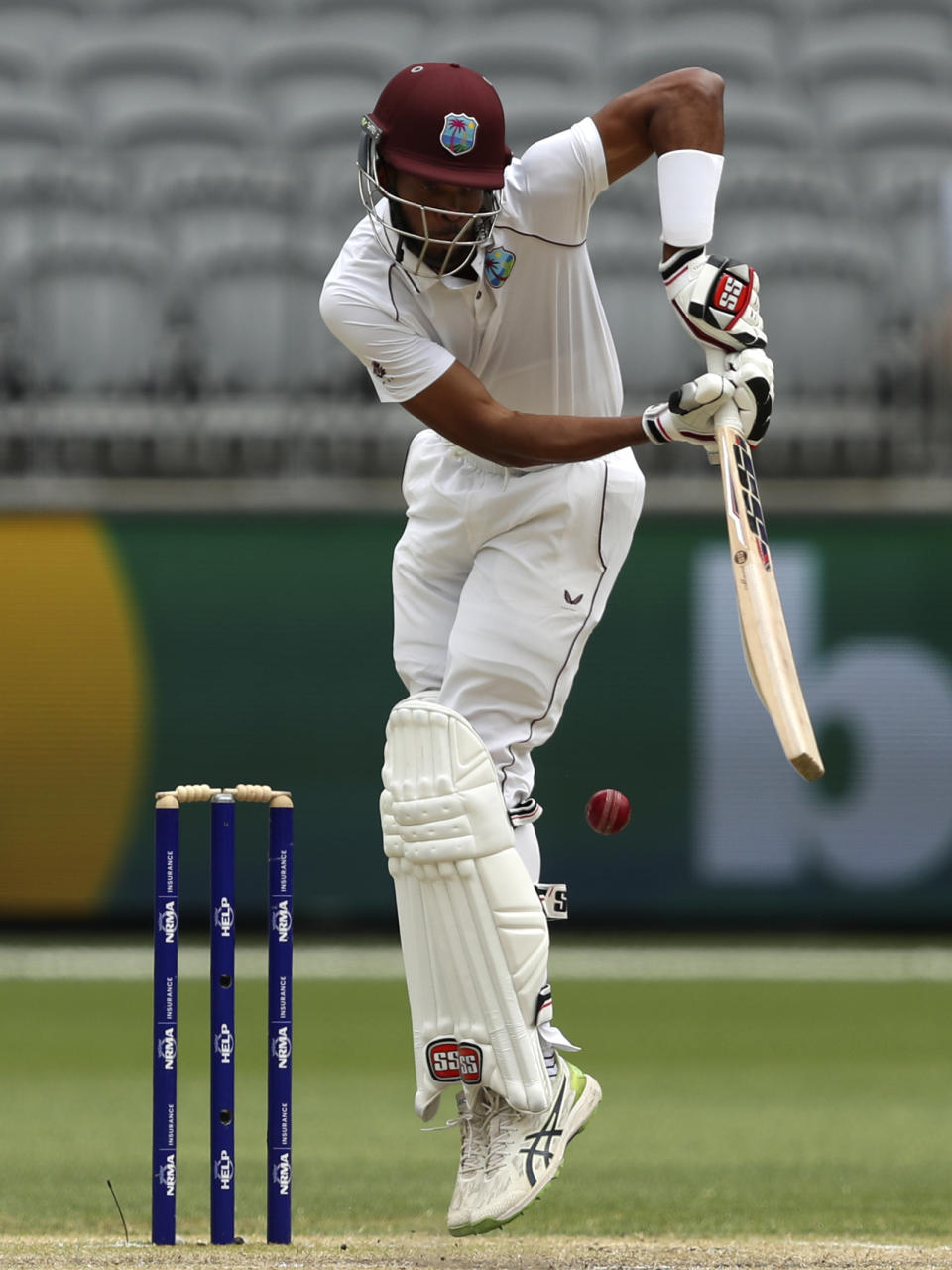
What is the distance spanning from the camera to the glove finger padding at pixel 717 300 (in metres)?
3.03

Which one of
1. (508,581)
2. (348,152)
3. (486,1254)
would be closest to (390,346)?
(508,581)

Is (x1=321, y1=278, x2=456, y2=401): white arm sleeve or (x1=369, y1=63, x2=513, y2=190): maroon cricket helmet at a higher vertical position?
(x1=369, y1=63, x2=513, y2=190): maroon cricket helmet

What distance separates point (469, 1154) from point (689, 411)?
50.7 inches

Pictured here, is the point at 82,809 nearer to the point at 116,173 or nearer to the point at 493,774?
the point at 116,173

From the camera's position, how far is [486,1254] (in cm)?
318

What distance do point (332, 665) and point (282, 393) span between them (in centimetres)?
127

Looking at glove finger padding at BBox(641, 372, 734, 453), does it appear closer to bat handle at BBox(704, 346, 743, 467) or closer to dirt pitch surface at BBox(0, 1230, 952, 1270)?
bat handle at BBox(704, 346, 743, 467)

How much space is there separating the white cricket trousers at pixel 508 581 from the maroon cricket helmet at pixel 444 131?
54cm

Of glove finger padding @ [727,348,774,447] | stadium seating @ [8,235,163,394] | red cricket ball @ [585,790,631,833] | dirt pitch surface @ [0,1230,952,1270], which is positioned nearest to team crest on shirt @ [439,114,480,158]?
glove finger padding @ [727,348,774,447]

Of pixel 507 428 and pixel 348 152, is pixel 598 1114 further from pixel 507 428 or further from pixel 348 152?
pixel 348 152

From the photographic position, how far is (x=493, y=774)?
126 inches

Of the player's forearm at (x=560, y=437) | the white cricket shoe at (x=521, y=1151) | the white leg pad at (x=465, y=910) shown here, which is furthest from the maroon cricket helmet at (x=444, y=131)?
the white cricket shoe at (x=521, y=1151)

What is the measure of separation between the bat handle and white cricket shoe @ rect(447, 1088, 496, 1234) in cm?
117

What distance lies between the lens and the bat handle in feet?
9.94
